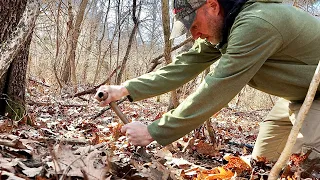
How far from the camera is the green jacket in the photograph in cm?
232

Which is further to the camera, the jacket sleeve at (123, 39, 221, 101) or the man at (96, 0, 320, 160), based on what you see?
the jacket sleeve at (123, 39, 221, 101)

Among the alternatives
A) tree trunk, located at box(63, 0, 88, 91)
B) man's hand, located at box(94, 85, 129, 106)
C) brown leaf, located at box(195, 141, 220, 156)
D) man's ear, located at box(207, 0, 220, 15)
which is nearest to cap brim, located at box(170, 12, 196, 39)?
man's ear, located at box(207, 0, 220, 15)

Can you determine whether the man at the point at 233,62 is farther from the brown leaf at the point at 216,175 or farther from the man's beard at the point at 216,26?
the brown leaf at the point at 216,175

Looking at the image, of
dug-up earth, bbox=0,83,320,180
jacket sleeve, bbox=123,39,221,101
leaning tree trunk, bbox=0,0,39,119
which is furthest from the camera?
leaning tree trunk, bbox=0,0,39,119

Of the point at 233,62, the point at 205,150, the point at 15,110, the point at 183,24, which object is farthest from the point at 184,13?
the point at 15,110

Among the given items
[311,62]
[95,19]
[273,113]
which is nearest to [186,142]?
[273,113]

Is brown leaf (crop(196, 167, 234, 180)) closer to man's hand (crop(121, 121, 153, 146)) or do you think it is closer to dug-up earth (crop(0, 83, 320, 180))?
dug-up earth (crop(0, 83, 320, 180))

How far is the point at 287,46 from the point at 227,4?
0.53 metres

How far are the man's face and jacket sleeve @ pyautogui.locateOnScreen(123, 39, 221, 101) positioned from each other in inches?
16.9

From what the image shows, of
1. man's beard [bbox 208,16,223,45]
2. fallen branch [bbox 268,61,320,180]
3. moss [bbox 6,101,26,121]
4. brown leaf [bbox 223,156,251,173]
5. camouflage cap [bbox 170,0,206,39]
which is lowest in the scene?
brown leaf [bbox 223,156,251,173]

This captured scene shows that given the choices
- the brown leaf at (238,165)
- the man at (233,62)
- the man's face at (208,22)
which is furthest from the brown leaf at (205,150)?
the man's face at (208,22)

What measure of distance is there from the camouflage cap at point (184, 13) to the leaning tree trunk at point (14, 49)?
1.31 meters

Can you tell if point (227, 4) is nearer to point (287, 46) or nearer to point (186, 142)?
point (287, 46)

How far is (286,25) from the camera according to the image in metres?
2.47
